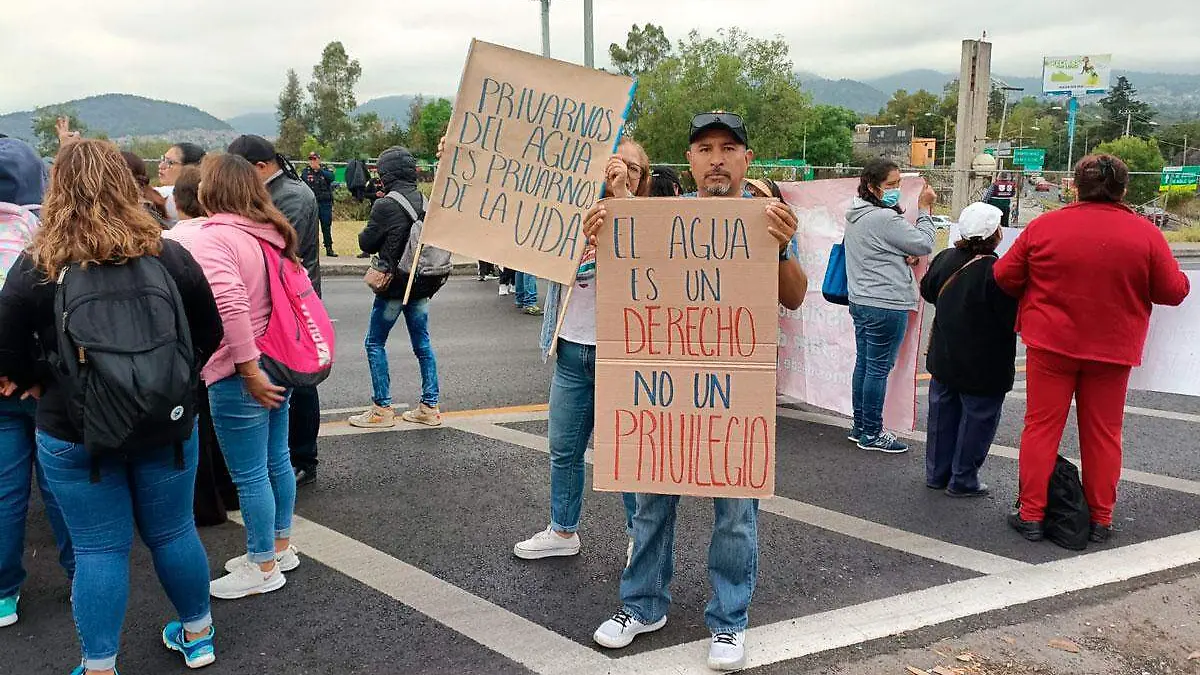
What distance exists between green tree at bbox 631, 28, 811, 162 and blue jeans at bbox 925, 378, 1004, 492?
222ft

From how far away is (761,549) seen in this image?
13.3 ft

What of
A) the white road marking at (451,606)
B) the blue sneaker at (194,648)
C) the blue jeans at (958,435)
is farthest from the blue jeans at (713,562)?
the blue jeans at (958,435)

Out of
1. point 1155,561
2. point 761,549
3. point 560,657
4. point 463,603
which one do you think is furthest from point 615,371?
point 1155,561

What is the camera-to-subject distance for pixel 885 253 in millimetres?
5277

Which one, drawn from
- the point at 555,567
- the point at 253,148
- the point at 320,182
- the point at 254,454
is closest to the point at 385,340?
the point at 253,148

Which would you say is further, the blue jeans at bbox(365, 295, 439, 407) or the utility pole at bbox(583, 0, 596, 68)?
the utility pole at bbox(583, 0, 596, 68)

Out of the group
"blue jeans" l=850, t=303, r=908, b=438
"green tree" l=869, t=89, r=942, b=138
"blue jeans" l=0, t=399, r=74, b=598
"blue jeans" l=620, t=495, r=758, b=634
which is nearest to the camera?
"blue jeans" l=620, t=495, r=758, b=634

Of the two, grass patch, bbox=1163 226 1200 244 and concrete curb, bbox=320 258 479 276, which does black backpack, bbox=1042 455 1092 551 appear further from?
grass patch, bbox=1163 226 1200 244

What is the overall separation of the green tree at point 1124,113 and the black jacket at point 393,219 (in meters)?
116

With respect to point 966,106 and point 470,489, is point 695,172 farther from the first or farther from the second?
point 966,106

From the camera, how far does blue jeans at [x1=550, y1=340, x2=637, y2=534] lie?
3566mm

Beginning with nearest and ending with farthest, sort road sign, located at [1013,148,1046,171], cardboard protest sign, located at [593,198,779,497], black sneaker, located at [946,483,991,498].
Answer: cardboard protest sign, located at [593,198,779,497]
black sneaker, located at [946,483,991,498]
road sign, located at [1013,148,1046,171]

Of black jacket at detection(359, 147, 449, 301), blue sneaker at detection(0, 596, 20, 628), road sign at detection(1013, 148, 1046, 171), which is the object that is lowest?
blue sneaker at detection(0, 596, 20, 628)

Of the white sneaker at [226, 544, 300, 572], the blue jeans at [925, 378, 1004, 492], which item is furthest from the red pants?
the white sneaker at [226, 544, 300, 572]
